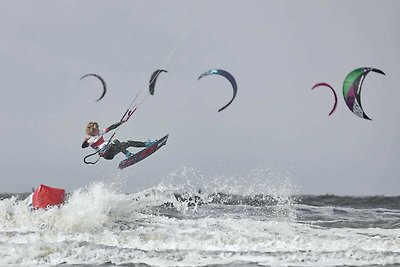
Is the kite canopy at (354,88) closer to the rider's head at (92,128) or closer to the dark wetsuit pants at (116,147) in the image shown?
the dark wetsuit pants at (116,147)

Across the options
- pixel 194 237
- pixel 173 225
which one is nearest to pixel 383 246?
pixel 194 237

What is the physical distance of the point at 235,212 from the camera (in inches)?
586

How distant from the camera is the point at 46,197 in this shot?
1086cm

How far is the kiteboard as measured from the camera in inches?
467

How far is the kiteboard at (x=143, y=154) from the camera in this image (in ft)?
38.9

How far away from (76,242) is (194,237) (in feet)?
5.78

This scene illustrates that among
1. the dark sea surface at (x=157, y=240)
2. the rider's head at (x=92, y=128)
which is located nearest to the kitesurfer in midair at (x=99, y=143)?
the rider's head at (x=92, y=128)

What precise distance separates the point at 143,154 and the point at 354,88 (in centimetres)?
513

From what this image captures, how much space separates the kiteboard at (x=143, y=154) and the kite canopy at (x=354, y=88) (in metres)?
4.28

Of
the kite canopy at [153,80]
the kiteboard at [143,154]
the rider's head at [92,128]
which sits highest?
the kite canopy at [153,80]

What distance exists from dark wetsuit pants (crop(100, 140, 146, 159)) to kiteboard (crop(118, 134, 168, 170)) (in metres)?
0.15

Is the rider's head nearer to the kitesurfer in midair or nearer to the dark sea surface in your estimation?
the kitesurfer in midair

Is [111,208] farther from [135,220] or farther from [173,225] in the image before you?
[173,225]

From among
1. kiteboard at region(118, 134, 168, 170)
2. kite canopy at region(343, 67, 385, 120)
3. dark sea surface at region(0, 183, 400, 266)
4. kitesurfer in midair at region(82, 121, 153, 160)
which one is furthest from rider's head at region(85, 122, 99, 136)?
kite canopy at region(343, 67, 385, 120)
